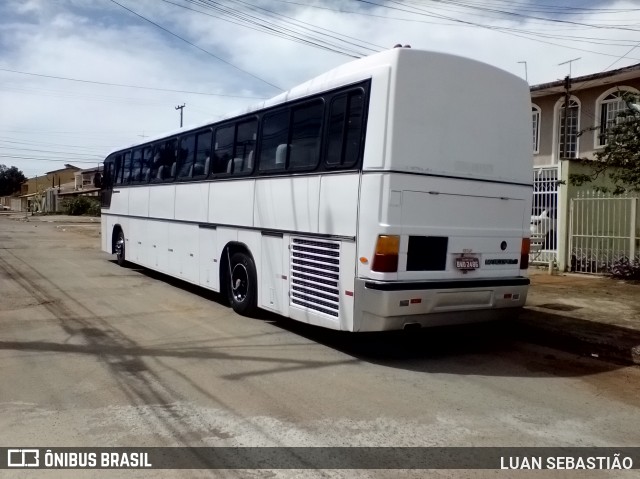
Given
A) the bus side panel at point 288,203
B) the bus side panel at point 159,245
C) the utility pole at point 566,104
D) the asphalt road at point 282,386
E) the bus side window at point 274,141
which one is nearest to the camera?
the asphalt road at point 282,386

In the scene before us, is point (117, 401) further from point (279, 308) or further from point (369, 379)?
point (279, 308)

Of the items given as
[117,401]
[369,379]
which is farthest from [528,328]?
[117,401]

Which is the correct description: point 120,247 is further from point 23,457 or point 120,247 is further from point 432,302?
point 23,457

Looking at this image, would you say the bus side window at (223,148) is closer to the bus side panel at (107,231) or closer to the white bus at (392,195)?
the white bus at (392,195)

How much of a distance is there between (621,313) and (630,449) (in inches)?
204

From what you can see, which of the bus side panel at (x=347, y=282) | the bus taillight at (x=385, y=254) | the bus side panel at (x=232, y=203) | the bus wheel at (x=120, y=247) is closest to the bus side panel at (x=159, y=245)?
the bus side panel at (x=232, y=203)

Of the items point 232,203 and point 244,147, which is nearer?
point 244,147

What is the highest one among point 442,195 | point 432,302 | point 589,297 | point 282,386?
point 442,195

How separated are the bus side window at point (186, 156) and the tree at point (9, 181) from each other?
120 m

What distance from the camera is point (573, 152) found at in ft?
66.2

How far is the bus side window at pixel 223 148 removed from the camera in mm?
9156

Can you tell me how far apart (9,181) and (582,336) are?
421ft

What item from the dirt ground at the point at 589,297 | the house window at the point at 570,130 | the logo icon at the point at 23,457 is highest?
the house window at the point at 570,130

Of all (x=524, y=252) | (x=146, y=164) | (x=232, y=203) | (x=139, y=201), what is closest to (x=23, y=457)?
(x=232, y=203)
